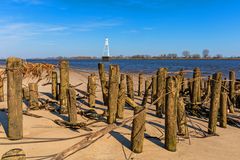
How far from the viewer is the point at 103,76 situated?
31.8ft

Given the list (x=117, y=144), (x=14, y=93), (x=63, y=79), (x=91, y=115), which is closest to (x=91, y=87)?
(x=63, y=79)

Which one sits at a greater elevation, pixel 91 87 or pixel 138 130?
pixel 91 87

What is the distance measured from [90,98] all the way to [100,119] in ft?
7.03

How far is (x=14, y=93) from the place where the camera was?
568cm

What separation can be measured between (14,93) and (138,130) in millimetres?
2843

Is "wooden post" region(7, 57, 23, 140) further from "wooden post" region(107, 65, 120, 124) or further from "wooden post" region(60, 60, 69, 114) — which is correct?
"wooden post" region(60, 60, 69, 114)

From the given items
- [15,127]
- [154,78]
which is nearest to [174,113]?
[15,127]

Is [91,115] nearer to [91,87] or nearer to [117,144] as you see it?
[91,87]

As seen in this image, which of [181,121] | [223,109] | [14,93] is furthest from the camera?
[223,109]

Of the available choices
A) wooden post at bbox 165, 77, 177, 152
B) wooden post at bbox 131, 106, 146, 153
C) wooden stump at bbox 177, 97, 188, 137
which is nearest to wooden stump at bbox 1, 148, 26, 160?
wooden post at bbox 131, 106, 146, 153

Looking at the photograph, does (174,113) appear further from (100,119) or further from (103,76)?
(103,76)

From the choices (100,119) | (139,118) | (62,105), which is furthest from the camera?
(62,105)

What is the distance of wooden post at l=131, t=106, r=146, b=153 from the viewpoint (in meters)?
5.22

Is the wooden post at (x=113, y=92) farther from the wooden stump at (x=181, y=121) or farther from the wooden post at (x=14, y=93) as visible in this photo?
the wooden post at (x=14, y=93)
